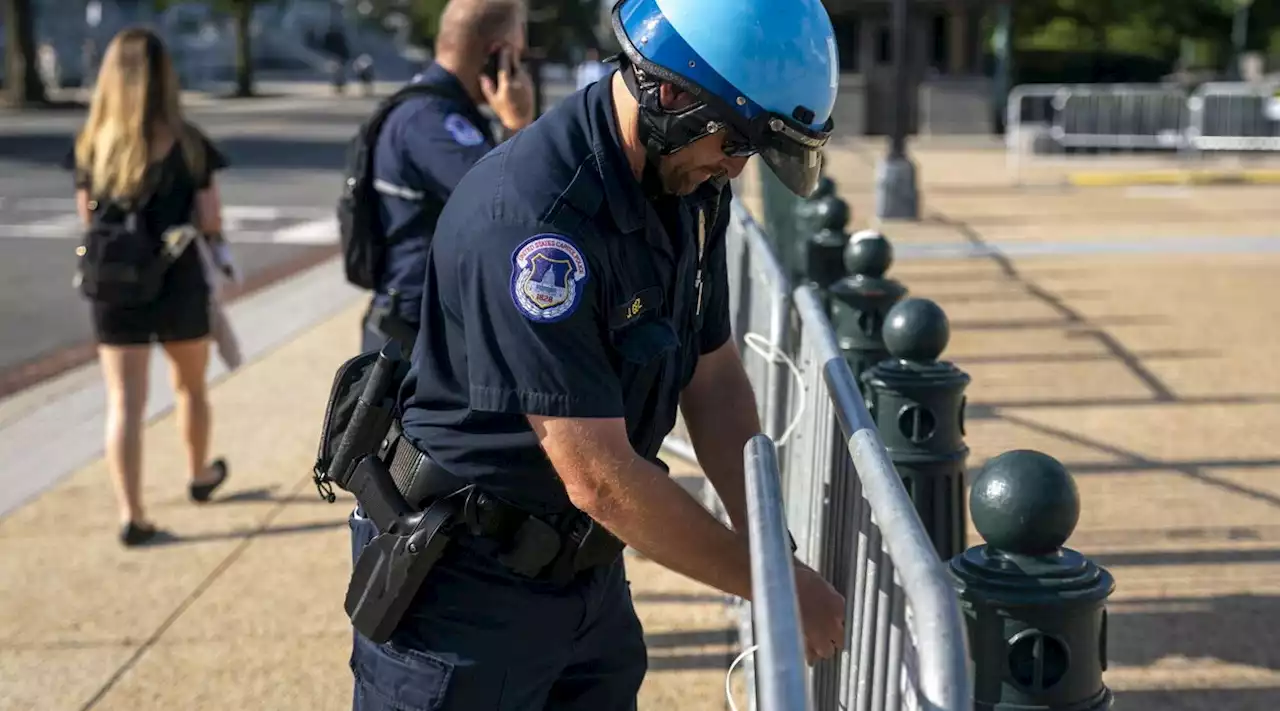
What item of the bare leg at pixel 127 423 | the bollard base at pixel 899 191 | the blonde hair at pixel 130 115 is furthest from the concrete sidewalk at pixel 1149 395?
the blonde hair at pixel 130 115

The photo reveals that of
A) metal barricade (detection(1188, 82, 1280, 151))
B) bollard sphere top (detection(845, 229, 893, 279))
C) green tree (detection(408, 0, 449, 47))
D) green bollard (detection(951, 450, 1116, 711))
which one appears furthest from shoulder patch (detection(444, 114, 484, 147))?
green tree (detection(408, 0, 449, 47))

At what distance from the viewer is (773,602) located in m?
1.77

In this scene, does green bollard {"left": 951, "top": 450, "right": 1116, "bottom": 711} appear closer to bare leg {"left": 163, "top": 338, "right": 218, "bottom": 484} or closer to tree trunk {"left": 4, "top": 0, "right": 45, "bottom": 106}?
bare leg {"left": 163, "top": 338, "right": 218, "bottom": 484}

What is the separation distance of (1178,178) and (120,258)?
50.8 ft

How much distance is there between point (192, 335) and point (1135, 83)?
2909 cm

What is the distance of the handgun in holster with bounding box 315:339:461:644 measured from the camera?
2.43 meters

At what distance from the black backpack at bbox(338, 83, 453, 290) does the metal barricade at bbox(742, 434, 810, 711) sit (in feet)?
8.61

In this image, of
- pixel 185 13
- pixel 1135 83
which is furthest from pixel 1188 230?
pixel 185 13

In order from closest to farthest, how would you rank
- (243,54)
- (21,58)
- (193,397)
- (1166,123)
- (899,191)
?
(193,397) < (899,191) < (1166,123) < (21,58) < (243,54)

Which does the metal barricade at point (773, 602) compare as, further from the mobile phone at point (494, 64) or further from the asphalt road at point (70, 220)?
the asphalt road at point (70, 220)

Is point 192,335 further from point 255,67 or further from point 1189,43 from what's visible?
point 255,67

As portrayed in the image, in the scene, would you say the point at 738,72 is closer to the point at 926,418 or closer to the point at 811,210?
the point at 926,418

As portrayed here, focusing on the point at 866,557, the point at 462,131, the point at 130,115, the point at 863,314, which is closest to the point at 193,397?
the point at 130,115

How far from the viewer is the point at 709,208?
2539 mm
